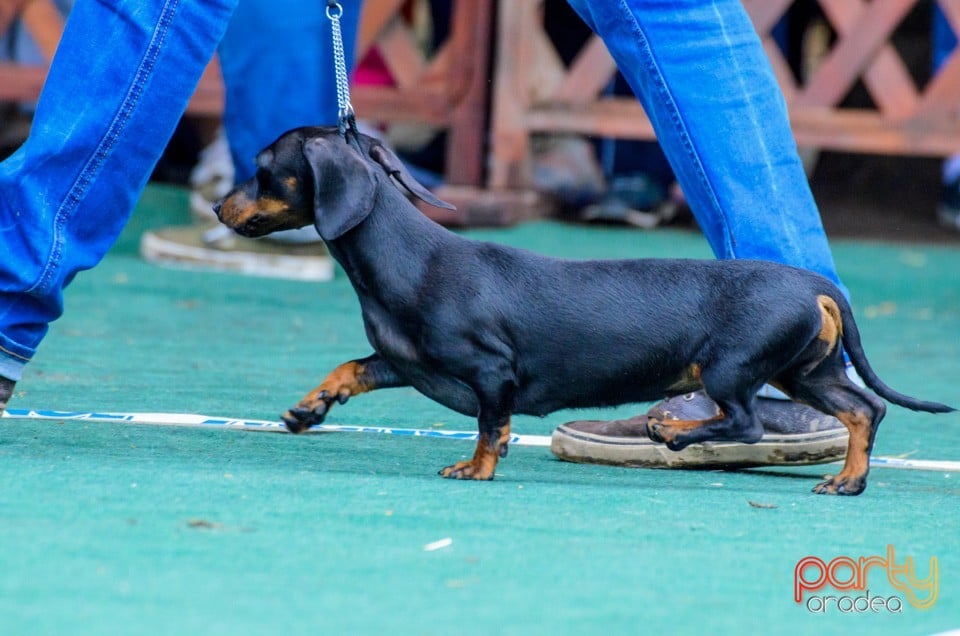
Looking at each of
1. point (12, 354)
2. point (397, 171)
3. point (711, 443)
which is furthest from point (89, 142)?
point (711, 443)

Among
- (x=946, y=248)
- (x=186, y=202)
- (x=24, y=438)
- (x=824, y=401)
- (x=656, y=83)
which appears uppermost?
(x=656, y=83)

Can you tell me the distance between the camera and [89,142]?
2.99m

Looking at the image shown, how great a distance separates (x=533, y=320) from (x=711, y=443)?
52cm

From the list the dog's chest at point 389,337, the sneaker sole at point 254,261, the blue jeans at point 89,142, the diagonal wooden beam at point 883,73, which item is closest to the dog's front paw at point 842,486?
the dog's chest at point 389,337

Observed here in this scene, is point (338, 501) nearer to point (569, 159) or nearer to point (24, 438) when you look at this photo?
point (24, 438)

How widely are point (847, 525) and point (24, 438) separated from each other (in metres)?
1.61

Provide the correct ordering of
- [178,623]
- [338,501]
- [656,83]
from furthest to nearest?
[656,83] < [338,501] < [178,623]

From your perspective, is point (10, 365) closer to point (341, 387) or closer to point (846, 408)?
point (341, 387)

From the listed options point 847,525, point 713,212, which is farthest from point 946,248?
point 847,525

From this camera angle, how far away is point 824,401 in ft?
10.1

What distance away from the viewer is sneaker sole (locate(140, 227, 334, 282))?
240 inches

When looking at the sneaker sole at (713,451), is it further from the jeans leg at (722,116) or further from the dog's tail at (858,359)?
the jeans leg at (722,116)

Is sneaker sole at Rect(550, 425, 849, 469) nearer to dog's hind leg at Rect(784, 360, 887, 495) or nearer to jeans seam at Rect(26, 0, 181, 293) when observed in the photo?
dog's hind leg at Rect(784, 360, 887, 495)

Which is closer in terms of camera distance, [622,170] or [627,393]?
[627,393]
